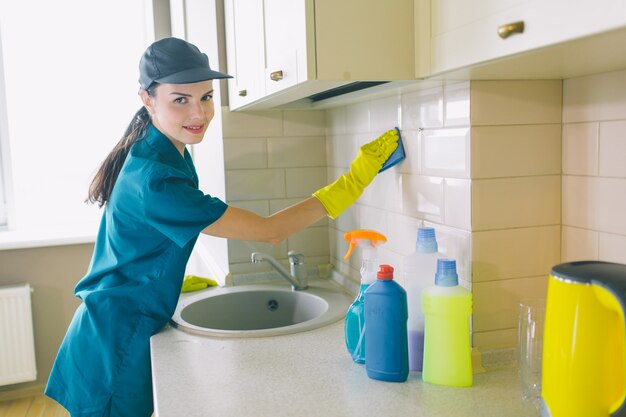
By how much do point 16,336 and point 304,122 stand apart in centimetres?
202

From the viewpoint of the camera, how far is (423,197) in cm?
141

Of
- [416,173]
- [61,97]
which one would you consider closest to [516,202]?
[416,173]

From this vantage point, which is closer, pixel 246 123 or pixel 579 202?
pixel 579 202

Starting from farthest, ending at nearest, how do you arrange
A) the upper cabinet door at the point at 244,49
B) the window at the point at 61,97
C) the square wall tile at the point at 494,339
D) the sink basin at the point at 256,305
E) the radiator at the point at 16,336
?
the window at the point at 61,97, the radiator at the point at 16,336, the sink basin at the point at 256,305, the upper cabinet door at the point at 244,49, the square wall tile at the point at 494,339

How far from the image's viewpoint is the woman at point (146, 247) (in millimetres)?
1475

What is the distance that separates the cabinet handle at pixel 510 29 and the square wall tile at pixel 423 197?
514 millimetres

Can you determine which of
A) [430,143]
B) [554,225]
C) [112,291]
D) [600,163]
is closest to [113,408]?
[112,291]

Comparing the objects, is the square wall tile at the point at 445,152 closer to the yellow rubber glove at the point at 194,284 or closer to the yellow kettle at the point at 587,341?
the yellow kettle at the point at 587,341

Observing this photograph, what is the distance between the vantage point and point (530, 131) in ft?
3.95

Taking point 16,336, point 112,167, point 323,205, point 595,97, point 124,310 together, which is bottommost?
point 16,336

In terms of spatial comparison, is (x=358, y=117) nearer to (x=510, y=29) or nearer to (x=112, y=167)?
(x=112, y=167)

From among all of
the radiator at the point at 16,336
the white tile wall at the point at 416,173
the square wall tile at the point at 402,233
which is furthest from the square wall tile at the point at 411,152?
the radiator at the point at 16,336

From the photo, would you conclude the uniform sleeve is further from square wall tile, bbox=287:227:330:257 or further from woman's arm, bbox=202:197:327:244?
square wall tile, bbox=287:227:330:257

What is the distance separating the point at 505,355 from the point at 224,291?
978 mm
